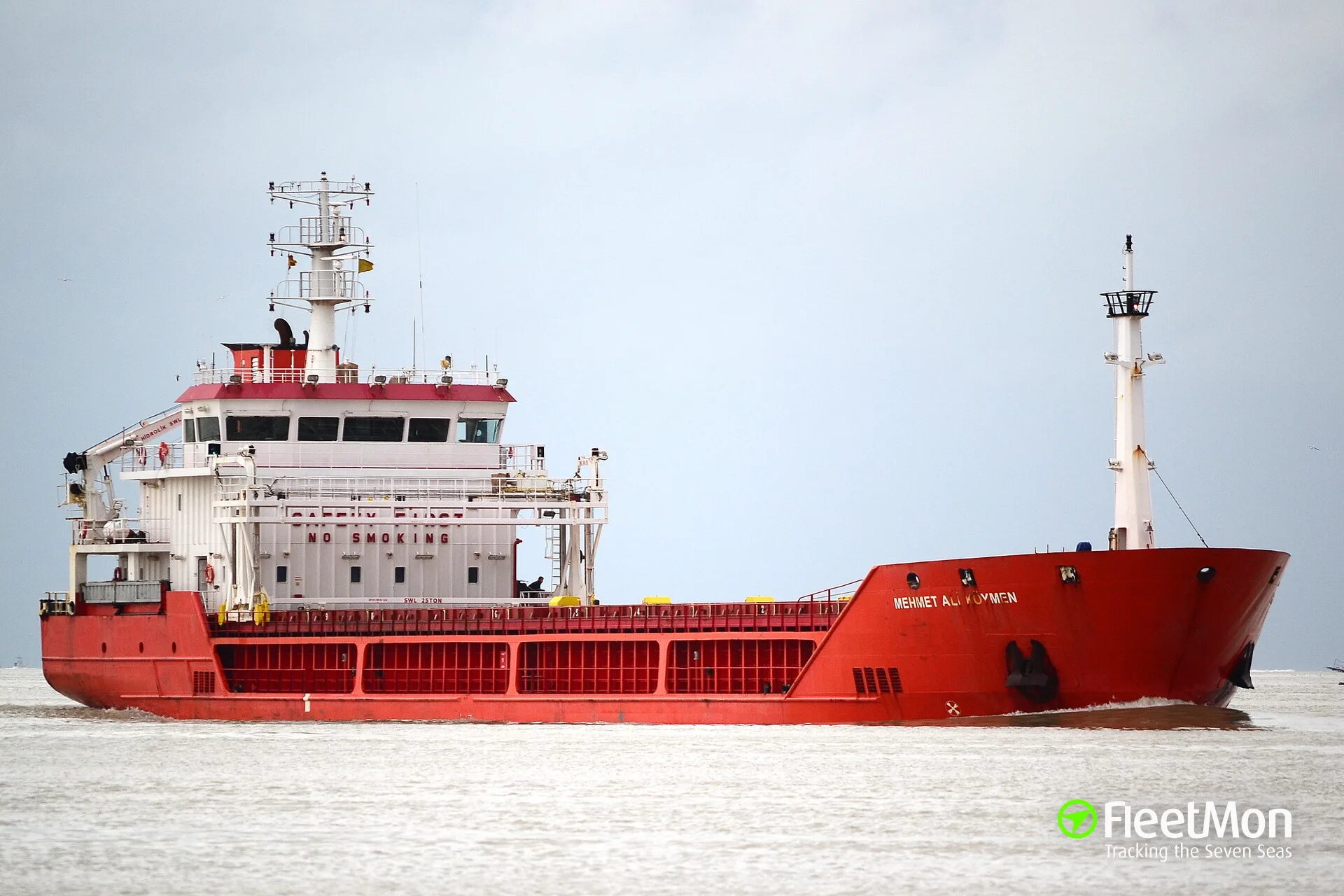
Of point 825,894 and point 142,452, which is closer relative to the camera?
point 825,894

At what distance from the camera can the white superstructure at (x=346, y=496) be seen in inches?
1599

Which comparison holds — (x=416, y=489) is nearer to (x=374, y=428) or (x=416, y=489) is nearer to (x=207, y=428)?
(x=374, y=428)

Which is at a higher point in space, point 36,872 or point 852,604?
point 852,604

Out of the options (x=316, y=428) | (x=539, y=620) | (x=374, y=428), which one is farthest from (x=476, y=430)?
(x=539, y=620)

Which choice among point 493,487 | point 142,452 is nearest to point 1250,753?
point 493,487

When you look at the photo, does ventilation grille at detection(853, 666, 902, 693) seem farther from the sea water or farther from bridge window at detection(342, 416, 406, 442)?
bridge window at detection(342, 416, 406, 442)

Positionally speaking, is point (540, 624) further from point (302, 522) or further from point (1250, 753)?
point (1250, 753)

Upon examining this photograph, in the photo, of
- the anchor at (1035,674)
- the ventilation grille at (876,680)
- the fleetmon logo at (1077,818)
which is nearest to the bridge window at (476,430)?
the ventilation grille at (876,680)

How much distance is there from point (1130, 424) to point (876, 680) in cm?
642

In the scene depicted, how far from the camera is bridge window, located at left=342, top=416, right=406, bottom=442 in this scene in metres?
42.2

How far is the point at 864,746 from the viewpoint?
33.7 meters

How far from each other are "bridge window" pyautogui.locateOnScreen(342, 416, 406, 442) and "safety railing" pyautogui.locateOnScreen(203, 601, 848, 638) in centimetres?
368

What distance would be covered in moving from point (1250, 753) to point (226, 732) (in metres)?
19.2

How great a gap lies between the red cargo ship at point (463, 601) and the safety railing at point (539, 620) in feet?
0.17
